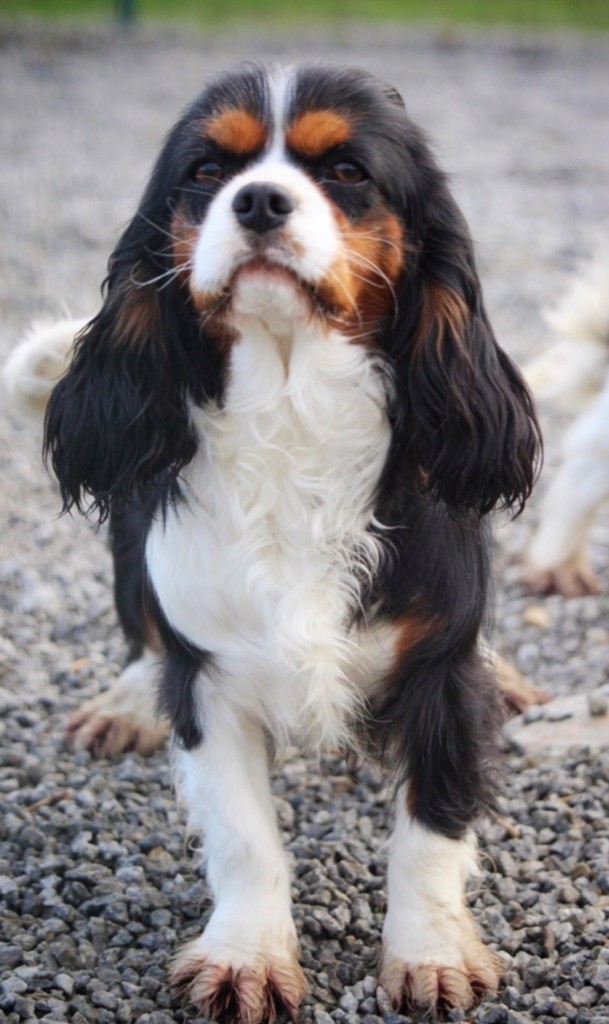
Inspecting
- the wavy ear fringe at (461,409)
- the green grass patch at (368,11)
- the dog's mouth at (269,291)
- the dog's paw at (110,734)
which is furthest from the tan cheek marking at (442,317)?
the green grass patch at (368,11)

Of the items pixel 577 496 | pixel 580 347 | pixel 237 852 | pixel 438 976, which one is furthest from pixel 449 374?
pixel 580 347

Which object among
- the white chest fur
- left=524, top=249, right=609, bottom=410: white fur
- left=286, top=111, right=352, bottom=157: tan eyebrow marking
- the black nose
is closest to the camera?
the black nose

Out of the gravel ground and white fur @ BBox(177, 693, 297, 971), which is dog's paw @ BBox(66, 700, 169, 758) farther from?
white fur @ BBox(177, 693, 297, 971)

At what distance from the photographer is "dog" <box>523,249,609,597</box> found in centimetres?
373

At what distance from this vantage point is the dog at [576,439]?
3.73 meters

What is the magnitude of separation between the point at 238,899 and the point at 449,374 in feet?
2.95

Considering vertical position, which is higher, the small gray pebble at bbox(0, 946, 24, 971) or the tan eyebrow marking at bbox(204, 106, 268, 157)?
the tan eyebrow marking at bbox(204, 106, 268, 157)

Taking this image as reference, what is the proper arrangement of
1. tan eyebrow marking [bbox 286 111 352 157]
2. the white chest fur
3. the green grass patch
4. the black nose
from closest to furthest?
the black nose
tan eyebrow marking [bbox 286 111 352 157]
the white chest fur
the green grass patch

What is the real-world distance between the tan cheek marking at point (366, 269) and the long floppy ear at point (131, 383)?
25 cm

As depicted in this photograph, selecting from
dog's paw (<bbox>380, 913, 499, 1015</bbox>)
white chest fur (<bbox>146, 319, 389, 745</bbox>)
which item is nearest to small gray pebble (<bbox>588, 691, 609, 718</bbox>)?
dog's paw (<bbox>380, 913, 499, 1015</bbox>)

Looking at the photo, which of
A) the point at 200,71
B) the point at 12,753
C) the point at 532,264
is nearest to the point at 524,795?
the point at 12,753

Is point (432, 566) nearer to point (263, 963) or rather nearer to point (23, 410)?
point (263, 963)

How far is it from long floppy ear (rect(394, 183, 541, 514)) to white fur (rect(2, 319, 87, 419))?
94cm

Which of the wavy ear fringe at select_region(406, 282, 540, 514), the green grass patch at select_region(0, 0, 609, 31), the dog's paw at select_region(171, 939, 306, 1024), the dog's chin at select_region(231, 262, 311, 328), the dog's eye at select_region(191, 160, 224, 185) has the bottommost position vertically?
the dog's paw at select_region(171, 939, 306, 1024)
